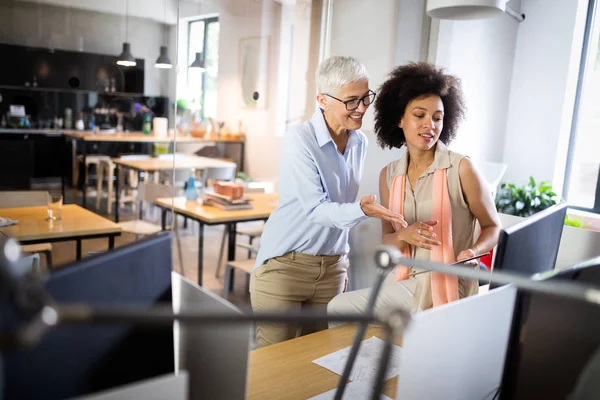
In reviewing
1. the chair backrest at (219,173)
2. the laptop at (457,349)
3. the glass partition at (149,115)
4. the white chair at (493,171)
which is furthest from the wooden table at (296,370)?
the white chair at (493,171)

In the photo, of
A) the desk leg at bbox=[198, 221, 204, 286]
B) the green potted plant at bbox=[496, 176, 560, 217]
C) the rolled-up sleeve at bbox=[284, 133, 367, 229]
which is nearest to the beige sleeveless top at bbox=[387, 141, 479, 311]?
the rolled-up sleeve at bbox=[284, 133, 367, 229]

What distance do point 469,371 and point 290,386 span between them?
472mm

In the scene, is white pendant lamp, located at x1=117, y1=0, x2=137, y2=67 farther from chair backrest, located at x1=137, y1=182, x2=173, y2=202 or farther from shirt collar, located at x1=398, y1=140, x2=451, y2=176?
shirt collar, located at x1=398, y1=140, x2=451, y2=176

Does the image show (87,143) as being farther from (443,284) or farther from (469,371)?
(469,371)

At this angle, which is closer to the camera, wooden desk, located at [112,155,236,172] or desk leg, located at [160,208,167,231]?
wooden desk, located at [112,155,236,172]

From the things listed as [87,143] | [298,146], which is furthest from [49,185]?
[298,146]

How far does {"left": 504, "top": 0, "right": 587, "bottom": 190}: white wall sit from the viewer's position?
16.3ft

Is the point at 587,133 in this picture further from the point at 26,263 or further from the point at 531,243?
the point at 26,263

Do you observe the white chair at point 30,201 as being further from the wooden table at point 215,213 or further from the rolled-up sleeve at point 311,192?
the rolled-up sleeve at point 311,192

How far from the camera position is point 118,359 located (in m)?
0.89

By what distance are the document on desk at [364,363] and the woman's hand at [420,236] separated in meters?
0.33

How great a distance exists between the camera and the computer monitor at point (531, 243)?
117cm

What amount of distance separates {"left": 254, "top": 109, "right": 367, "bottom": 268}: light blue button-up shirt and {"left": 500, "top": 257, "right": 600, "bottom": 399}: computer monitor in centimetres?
97

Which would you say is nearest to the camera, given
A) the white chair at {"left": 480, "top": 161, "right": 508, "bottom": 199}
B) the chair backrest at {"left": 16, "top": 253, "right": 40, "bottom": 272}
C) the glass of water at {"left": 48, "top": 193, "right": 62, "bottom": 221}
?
the chair backrest at {"left": 16, "top": 253, "right": 40, "bottom": 272}
